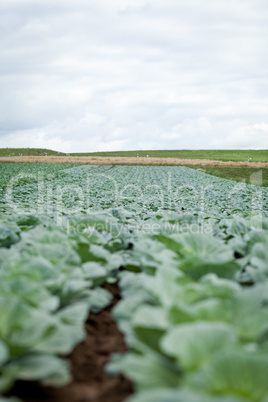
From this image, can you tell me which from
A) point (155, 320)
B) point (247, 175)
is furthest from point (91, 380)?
point (247, 175)

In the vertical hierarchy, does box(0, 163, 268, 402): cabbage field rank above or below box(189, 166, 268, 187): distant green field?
below

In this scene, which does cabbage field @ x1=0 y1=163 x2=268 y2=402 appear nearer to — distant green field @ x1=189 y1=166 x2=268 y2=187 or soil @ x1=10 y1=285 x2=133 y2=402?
soil @ x1=10 y1=285 x2=133 y2=402

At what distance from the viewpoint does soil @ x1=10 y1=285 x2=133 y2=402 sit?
1700mm

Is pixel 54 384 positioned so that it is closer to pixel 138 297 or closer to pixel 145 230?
pixel 138 297

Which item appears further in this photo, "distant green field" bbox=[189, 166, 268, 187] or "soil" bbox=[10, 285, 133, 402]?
"distant green field" bbox=[189, 166, 268, 187]

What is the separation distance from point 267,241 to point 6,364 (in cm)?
225

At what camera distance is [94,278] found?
259 centimetres

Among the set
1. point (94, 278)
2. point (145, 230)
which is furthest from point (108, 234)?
point (94, 278)

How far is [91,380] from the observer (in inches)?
74.3

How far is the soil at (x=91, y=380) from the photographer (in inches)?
66.9

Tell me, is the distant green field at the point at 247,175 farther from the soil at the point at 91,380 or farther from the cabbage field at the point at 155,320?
the soil at the point at 91,380

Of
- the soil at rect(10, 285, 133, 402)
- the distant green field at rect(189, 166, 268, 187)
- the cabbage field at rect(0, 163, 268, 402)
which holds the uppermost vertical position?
the distant green field at rect(189, 166, 268, 187)

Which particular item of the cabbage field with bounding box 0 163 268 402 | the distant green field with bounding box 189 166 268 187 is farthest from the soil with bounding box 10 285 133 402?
the distant green field with bounding box 189 166 268 187

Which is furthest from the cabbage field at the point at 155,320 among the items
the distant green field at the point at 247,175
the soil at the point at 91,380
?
the distant green field at the point at 247,175
